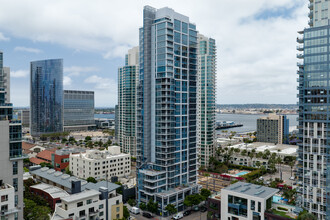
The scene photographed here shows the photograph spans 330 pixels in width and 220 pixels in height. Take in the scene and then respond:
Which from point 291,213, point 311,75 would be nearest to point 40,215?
point 291,213

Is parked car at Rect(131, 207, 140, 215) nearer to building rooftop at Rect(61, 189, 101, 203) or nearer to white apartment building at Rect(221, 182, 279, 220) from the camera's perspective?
building rooftop at Rect(61, 189, 101, 203)

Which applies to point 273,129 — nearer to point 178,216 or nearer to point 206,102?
point 206,102

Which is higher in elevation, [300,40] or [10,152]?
[300,40]

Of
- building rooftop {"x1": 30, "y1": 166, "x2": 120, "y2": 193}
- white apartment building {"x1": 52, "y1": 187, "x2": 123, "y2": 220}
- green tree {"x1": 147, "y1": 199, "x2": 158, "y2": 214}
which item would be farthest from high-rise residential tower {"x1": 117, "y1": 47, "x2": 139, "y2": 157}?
white apartment building {"x1": 52, "y1": 187, "x2": 123, "y2": 220}

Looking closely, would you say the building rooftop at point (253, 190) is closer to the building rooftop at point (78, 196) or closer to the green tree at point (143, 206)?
the green tree at point (143, 206)

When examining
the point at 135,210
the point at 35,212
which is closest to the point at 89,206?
the point at 35,212

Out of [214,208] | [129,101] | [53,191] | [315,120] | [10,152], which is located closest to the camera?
[10,152]

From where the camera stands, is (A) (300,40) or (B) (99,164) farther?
(B) (99,164)
